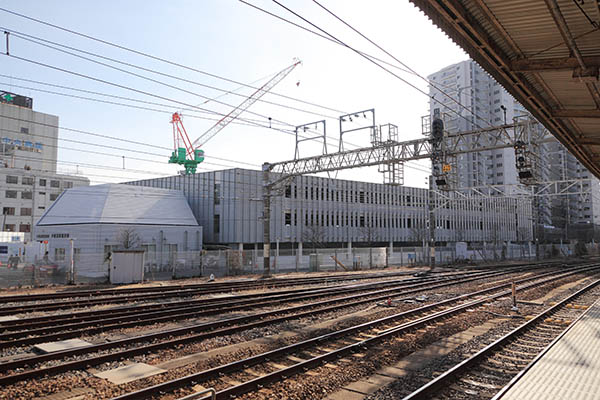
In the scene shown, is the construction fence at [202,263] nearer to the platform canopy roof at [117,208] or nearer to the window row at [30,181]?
the platform canopy roof at [117,208]

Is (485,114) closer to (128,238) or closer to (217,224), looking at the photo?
(217,224)

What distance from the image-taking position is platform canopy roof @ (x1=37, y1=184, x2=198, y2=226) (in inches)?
1740

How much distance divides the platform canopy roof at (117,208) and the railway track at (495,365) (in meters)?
40.2

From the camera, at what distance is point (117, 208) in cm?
4497

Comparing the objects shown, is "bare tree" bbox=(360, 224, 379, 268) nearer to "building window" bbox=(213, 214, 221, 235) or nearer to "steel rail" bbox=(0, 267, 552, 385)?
"building window" bbox=(213, 214, 221, 235)

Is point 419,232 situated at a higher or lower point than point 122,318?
higher

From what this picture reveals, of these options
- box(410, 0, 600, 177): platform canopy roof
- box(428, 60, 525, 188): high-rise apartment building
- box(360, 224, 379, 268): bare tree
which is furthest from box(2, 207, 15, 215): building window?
box(428, 60, 525, 188): high-rise apartment building

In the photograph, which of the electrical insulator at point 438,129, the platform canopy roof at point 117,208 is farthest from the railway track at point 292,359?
the platform canopy roof at point 117,208

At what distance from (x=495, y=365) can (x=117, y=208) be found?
43.1 metres

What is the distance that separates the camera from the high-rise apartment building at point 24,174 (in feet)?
276

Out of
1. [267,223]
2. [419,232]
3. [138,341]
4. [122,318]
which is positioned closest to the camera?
[138,341]

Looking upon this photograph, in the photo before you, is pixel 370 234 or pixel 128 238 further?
pixel 370 234

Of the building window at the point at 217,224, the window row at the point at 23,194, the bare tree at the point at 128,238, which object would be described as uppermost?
the window row at the point at 23,194

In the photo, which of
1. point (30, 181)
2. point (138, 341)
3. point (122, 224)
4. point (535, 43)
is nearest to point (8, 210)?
point (30, 181)
